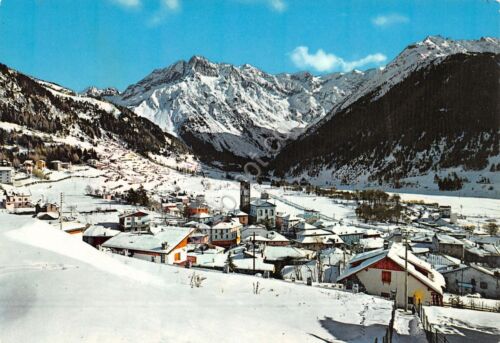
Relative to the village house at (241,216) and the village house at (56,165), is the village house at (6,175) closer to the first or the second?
the village house at (56,165)

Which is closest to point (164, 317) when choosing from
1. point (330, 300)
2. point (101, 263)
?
point (101, 263)

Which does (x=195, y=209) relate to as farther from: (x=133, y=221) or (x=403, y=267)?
(x=403, y=267)

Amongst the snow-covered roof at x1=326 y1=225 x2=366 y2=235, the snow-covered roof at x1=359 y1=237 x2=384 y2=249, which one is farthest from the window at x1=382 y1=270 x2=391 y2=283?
the snow-covered roof at x1=326 y1=225 x2=366 y2=235

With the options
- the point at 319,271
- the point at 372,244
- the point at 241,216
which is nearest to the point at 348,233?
the point at 372,244

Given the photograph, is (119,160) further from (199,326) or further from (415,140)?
(199,326)

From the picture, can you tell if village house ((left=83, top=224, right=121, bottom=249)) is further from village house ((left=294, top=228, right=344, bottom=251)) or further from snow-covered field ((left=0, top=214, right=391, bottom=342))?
snow-covered field ((left=0, top=214, right=391, bottom=342))

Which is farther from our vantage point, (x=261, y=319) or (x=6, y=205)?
(x=6, y=205)
